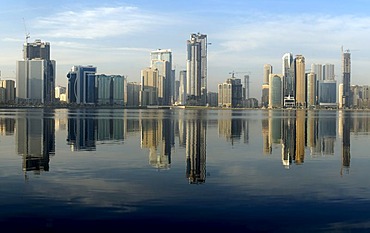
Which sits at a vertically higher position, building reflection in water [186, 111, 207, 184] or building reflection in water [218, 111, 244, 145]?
building reflection in water [218, 111, 244, 145]

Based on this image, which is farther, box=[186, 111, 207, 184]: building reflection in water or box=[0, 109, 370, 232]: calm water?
box=[186, 111, 207, 184]: building reflection in water

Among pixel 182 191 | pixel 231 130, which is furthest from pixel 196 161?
Result: pixel 231 130

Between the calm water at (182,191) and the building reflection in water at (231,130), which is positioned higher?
the building reflection in water at (231,130)

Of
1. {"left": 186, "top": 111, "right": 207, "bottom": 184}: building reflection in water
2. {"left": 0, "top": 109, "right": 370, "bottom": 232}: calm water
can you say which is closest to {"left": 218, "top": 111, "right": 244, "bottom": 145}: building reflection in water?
{"left": 186, "top": 111, "right": 207, "bottom": 184}: building reflection in water

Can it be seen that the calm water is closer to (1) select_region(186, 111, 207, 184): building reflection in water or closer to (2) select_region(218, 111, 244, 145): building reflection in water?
(1) select_region(186, 111, 207, 184): building reflection in water

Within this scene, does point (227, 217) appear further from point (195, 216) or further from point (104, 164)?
point (104, 164)

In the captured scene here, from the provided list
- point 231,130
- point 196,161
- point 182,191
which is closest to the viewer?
point 182,191

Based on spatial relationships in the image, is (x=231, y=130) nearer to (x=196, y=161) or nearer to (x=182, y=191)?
(x=196, y=161)

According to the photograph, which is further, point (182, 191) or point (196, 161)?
point (196, 161)

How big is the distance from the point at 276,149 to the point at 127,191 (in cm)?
1700

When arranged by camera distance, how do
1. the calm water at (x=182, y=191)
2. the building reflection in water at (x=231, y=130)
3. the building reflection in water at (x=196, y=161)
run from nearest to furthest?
the calm water at (x=182, y=191) → the building reflection in water at (x=196, y=161) → the building reflection in water at (x=231, y=130)

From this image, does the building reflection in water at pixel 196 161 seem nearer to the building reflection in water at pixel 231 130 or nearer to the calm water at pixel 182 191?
the calm water at pixel 182 191

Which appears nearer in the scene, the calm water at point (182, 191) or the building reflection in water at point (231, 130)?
the calm water at point (182, 191)

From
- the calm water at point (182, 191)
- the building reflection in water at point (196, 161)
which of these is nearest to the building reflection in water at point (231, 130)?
the building reflection in water at point (196, 161)
